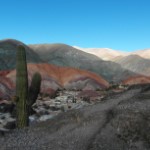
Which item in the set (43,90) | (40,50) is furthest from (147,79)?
(40,50)

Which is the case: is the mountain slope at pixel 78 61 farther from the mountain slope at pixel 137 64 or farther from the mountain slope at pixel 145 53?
the mountain slope at pixel 145 53

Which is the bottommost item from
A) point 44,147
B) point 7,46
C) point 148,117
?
point 44,147

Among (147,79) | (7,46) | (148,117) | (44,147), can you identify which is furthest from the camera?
(7,46)

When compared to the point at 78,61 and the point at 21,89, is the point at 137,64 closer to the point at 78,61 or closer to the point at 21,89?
the point at 78,61

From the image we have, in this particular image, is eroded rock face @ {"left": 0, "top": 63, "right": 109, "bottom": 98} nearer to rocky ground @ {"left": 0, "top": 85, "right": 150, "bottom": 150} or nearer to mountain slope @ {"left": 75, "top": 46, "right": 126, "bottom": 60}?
rocky ground @ {"left": 0, "top": 85, "right": 150, "bottom": 150}

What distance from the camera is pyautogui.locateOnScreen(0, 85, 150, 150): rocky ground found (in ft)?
23.8

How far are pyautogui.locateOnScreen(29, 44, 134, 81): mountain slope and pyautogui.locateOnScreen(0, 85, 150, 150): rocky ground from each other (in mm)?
65898

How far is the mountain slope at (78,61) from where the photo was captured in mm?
78769

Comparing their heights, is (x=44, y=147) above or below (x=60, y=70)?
below

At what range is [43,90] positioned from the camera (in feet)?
131

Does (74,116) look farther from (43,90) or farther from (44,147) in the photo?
(43,90)

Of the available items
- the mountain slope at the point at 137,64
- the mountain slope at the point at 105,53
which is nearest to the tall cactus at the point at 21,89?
the mountain slope at the point at 137,64

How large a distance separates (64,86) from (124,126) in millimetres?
36727

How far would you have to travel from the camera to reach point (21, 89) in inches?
533
